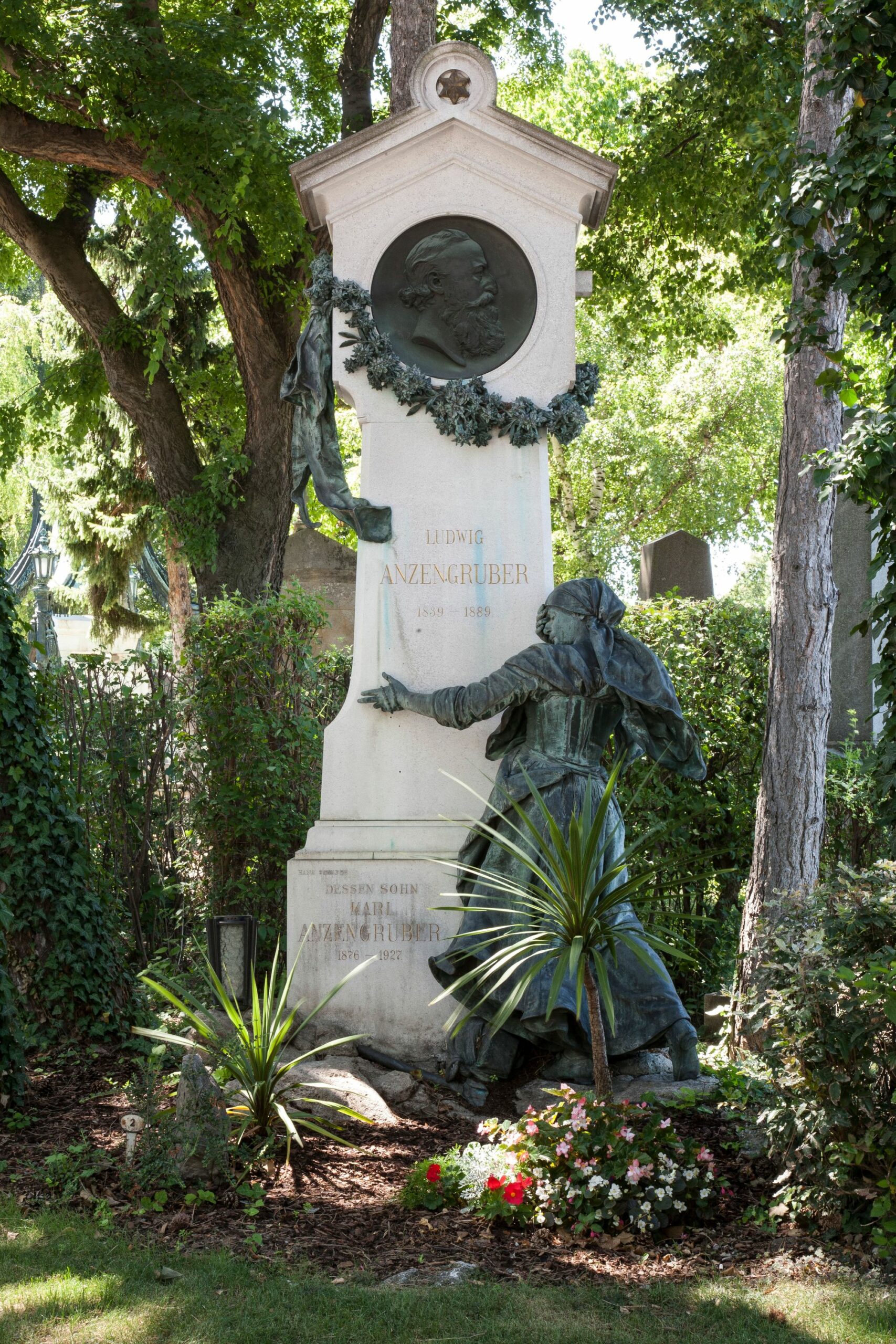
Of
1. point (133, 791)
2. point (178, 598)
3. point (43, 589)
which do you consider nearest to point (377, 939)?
point (133, 791)

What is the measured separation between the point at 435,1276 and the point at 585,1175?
62 cm

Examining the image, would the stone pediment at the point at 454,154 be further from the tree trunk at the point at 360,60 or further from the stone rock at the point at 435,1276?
the tree trunk at the point at 360,60

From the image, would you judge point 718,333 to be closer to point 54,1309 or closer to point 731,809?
point 731,809

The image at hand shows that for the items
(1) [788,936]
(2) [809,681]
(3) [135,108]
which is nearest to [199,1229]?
(1) [788,936]

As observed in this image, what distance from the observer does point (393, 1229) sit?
14.3ft

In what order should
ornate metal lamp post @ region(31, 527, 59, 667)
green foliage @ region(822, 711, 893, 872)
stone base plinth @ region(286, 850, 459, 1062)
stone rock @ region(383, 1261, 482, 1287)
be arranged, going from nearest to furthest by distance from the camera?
stone rock @ region(383, 1261, 482, 1287)
stone base plinth @ region(286, 850, 459, 1062)
green foliage @ region(822, 711, 893, 872)
ornate metal lamp post @ region(31, 527, 59, 667)

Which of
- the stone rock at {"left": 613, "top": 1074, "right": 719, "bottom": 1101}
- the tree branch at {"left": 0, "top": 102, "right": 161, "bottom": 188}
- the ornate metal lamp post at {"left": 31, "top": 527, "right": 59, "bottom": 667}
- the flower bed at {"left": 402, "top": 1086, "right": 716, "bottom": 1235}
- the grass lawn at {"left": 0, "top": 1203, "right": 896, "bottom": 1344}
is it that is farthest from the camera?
the ornate metal lamp post at {"left": 31, "top": 527, "right": 59, "bottom": 667}

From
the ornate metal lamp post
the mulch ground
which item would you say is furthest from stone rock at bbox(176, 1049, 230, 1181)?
the ornate metal lamp post

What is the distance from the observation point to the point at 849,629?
1179 centimetres

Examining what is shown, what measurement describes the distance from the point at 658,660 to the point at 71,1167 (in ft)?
10.7

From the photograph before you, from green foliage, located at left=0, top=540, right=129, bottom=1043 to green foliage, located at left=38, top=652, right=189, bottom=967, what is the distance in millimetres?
1597

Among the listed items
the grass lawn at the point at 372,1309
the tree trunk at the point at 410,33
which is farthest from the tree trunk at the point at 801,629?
the tree trunk at the point at 410,33

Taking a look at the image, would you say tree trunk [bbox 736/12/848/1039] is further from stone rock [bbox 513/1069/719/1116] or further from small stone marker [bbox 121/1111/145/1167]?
small stone marker [bbox 121/1111/145/1167]

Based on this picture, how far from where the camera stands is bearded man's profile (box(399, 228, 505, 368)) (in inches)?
279
